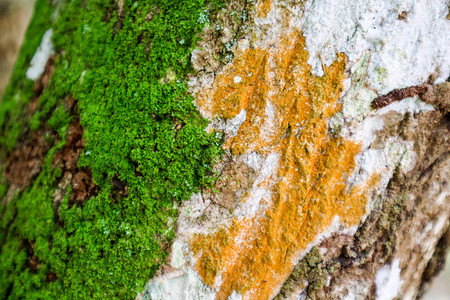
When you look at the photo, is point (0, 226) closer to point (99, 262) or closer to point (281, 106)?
point (99, 262)

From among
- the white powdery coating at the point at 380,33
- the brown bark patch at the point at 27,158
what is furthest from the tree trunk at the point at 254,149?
the brown bark patch at the point at 27,158

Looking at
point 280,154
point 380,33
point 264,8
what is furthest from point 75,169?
point 380,33

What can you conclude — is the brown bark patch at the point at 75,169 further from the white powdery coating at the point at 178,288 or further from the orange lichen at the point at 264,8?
the orange lichen at the point at 264,8

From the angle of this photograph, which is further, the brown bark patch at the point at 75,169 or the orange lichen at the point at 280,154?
the brown bark patch at the point at 75,169

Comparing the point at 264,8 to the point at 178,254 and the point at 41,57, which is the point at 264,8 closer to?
the point at 178,254

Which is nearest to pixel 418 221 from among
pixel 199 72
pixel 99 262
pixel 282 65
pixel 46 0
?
pixel 282 65

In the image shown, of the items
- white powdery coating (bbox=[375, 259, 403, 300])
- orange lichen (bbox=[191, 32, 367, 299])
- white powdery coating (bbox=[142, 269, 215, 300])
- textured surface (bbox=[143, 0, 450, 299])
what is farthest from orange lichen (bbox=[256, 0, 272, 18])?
white powdery coating (bbox=[375, 259, 403, 300])

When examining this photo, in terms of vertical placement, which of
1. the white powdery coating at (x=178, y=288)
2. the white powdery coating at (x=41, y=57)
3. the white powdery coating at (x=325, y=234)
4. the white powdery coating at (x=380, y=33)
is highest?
the white powdery coating at (x=41, y=57)
